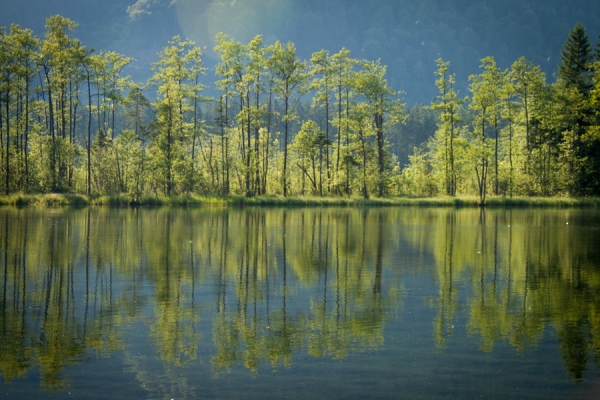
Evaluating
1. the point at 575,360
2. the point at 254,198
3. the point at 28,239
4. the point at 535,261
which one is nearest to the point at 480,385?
the point at 575,360

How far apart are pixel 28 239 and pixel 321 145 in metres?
46.9

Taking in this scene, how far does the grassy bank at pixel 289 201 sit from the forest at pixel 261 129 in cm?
158

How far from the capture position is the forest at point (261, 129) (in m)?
60.3

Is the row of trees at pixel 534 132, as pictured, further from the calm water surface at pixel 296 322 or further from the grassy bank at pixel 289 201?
the calm water surface at pixel 296 322

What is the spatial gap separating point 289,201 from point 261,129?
11183 mm

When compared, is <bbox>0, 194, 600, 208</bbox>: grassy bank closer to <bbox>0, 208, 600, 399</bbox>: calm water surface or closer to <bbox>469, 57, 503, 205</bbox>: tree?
<bbox>469, 57, 503, 205</bbox>: tree

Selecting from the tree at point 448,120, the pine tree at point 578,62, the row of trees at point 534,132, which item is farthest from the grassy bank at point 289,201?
the pine tree at point 578,62

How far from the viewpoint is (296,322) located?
36.8ft

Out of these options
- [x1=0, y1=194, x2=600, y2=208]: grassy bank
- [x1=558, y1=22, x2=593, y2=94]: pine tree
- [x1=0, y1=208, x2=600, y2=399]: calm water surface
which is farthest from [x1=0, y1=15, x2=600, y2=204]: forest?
[x1=0, y1=208, x2=600, y2=399]: calm water surface

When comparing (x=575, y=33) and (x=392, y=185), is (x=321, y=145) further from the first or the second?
(x=575, y=33)

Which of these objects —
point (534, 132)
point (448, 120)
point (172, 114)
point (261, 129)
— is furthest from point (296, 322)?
point (534, 132)

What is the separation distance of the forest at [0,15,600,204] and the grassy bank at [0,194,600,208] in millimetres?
1582

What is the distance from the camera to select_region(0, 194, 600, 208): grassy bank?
187ft

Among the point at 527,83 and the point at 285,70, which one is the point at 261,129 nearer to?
the point at 285,70
